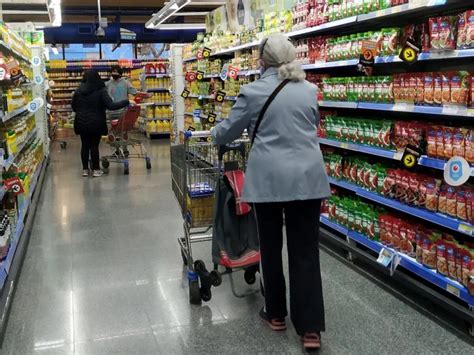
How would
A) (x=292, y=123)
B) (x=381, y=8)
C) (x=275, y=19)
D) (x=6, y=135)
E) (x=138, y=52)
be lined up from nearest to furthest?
(x=292, y=123) → (x=381, y=8) → (x=6, y=135) → (x=275, y=19) → (x=138, y=52)

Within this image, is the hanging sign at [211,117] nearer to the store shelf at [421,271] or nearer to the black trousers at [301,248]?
the store shelf at [421,271]

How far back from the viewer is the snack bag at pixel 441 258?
10.7ft

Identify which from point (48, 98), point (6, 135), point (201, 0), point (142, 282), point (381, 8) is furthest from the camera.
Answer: point (201, 0)

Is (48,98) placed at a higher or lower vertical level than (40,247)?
higher

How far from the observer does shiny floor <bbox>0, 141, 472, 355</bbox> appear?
3055 mm

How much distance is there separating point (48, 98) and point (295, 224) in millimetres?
10047

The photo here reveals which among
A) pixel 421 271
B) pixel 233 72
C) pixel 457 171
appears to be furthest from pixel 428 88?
pixel 233 72

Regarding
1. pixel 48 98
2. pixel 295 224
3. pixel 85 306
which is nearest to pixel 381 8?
pixel 295 224

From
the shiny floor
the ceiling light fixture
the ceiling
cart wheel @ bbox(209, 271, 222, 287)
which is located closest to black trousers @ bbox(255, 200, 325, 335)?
the shiny floor

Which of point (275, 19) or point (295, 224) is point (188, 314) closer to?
point (295, 224)

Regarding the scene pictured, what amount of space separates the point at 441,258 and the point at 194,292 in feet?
5.50

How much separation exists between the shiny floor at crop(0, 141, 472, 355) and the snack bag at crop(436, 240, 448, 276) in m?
0.34

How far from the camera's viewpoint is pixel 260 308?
11.7ft

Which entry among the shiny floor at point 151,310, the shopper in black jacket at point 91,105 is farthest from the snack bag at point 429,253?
the shopper in black jacket at point 91,105
